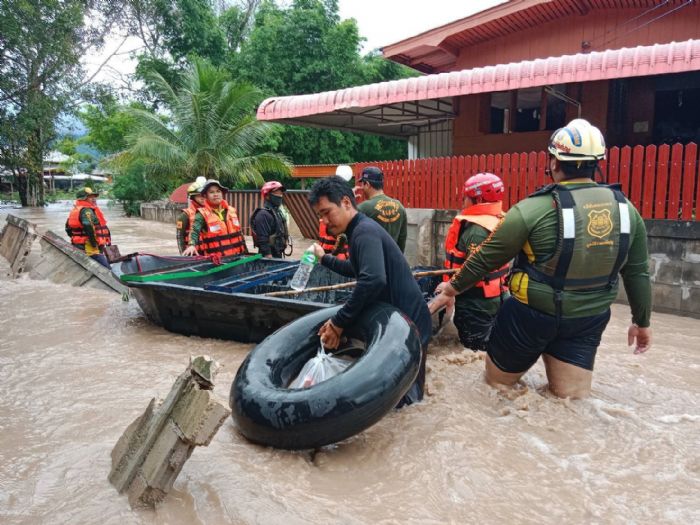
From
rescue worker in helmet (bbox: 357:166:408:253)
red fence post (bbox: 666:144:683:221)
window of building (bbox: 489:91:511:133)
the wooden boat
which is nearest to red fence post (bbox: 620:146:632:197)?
red fence post (bbox: 666:144:683:221)

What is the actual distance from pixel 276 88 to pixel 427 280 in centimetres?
1748

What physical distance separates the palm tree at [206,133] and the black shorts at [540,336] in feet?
48.6

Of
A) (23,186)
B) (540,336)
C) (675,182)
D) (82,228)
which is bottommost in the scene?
(540,336)

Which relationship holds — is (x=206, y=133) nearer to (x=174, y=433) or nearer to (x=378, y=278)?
(x=378, y=278)

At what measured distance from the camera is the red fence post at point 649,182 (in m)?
6.55

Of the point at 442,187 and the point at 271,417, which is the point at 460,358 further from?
the point at 442,187

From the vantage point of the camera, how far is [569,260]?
2.79 m

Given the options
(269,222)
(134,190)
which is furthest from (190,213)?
(134,190)

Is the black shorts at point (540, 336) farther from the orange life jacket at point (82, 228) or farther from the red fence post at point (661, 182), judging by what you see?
the orange life jacket at point (82, 228)

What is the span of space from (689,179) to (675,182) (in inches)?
5.9

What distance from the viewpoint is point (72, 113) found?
21.2 meters

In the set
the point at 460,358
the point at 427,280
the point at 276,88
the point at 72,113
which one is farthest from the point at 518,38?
the point at 72,113

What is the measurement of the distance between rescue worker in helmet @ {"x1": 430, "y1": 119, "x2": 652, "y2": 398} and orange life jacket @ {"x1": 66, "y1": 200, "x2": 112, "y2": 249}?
21.8 feet

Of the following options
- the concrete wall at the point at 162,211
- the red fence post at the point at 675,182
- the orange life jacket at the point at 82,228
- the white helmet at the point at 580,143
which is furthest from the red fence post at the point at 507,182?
the concrete wall at the point at 162,211
